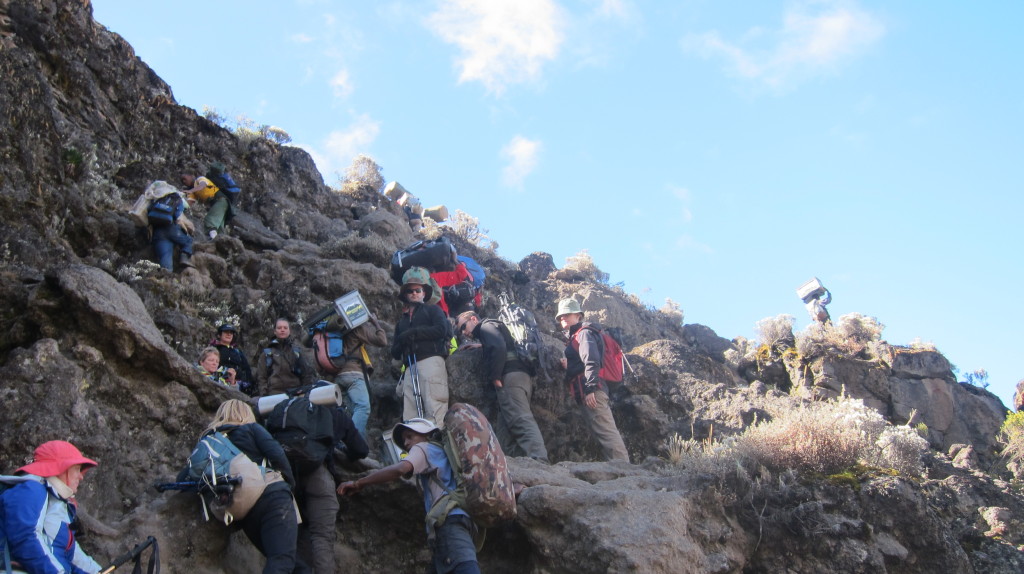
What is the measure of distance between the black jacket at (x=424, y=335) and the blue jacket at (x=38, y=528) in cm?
526

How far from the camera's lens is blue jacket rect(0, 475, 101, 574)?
450 cm

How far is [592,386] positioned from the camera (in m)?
10.5

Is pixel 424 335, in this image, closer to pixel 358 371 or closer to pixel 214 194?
pixel 358 371

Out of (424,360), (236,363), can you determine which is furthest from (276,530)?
(236,363)

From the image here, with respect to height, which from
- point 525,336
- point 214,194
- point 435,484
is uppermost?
point 214,194

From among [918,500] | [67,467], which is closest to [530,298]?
[918,500]

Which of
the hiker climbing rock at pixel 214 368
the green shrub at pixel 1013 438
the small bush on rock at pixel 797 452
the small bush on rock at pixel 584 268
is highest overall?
the small bush on rock at pixel 584 268

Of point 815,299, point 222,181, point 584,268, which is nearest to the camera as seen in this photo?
point 222,181

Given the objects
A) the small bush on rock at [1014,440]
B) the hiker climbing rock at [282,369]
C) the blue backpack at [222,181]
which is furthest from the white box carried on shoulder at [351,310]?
the small bush on rock at [1014,440]

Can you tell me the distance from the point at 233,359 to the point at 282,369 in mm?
682

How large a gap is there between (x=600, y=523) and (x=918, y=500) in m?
3.42

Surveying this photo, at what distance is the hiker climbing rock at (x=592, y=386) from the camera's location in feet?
34.5

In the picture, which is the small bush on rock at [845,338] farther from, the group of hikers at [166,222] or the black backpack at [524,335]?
the group of hikers at [166,222]

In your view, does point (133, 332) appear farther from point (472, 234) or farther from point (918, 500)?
point (472, 234)
